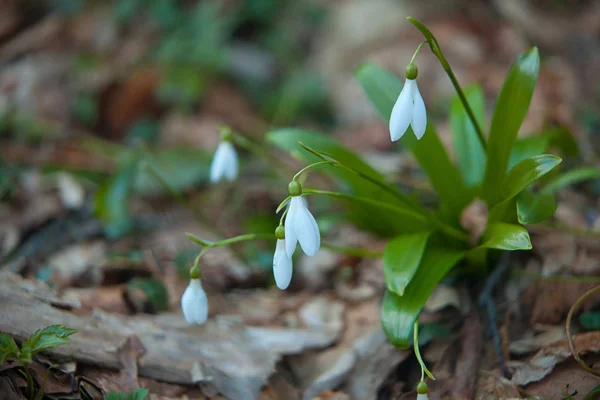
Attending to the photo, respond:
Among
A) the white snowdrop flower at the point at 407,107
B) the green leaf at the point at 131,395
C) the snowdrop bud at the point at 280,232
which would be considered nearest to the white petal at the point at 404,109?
the white snowdrop flower at the point at 407,107

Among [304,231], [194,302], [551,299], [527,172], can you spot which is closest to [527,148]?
[527,172]

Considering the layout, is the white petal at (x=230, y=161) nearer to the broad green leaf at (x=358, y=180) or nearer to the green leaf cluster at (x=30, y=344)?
the broad green leaf at (x=358, y=180)

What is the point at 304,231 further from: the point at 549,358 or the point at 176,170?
the point at 176,170

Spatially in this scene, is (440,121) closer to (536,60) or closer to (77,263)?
(536,60)

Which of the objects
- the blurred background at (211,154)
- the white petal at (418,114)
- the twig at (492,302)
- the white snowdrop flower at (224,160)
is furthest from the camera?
the white snowdrop flower at (224,160)

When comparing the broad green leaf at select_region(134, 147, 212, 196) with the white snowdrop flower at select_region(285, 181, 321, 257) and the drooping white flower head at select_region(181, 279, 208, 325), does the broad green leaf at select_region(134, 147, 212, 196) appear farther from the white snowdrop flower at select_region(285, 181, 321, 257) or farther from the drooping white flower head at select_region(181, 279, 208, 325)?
the white snowdrop flower at select_region(285, 181, 321, 257)
